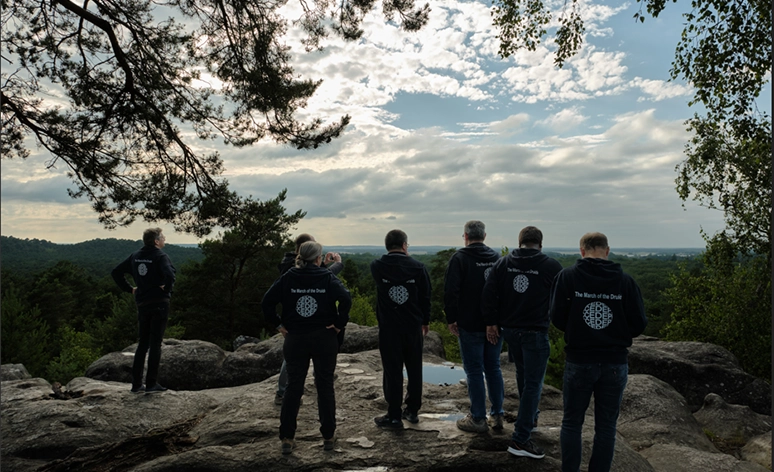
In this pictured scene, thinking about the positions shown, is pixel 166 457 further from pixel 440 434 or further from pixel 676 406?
pixel 676 406

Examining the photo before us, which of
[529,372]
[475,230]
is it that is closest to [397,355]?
[529,372]

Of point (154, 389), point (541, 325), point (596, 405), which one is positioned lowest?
point (154, 389)

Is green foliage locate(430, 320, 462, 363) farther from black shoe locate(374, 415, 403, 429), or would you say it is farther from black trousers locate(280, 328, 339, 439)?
black trousers locate(280, 328, 339, 439)

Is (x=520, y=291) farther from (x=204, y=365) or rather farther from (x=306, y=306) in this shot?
(x=204, y=365)

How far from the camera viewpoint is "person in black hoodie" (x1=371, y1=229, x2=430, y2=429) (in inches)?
201

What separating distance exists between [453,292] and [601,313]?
5.00ft

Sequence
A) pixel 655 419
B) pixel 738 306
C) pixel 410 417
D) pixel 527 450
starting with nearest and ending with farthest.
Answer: pixel 527 450, pixel 410 417, pixel 655 419, pixel 738 306

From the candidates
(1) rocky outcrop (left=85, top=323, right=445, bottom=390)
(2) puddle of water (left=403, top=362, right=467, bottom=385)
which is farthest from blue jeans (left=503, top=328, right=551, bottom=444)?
(1) rocky outcrop (left=85, top=323, right=445, bottom=390)

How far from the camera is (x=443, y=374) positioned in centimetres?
827

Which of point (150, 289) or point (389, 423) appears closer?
point (389, 423)

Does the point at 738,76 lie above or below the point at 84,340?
above

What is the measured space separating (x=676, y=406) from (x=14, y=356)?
31054 mm

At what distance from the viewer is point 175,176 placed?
1080cm

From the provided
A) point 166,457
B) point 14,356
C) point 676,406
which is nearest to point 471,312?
point 166,457
